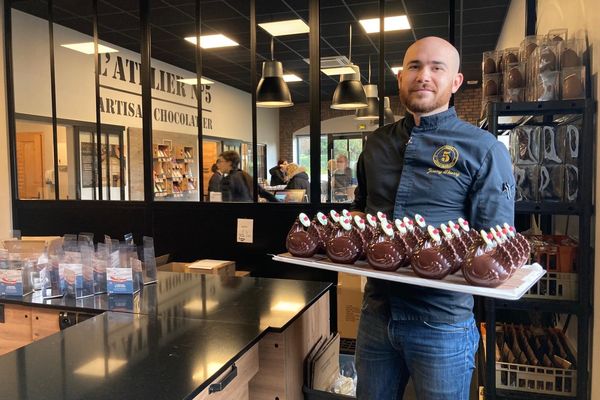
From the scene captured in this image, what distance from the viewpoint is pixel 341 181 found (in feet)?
13.7

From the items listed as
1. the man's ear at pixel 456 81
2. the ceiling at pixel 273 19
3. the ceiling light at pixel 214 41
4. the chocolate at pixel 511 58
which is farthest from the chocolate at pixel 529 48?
the ceiling light at pixel 214 41

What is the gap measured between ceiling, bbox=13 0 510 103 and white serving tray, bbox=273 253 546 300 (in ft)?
12.7

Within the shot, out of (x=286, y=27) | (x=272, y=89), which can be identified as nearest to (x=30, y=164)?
(x=272, y=89)

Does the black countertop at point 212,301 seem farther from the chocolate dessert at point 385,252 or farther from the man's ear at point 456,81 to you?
the man's ear at point 456,81

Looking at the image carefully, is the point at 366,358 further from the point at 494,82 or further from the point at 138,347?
the point at 494,82

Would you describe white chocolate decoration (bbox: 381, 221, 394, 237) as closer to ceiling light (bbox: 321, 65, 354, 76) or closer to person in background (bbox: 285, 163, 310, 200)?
person in background (bbox: 285, 163, 310, 200)

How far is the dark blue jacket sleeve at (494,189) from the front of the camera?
129 cm

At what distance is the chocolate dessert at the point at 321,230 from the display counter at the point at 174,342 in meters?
0.31

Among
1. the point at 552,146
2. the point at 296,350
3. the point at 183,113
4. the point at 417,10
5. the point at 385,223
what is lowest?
the point at 296,350

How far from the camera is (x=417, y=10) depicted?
5.02 metres

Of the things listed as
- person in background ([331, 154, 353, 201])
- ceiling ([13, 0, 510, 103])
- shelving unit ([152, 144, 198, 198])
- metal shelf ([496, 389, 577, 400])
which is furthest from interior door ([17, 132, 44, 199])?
metal shelf ([496, 389, 577, 400])

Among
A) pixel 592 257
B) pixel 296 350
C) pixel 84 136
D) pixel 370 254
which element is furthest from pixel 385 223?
pixel 84 136

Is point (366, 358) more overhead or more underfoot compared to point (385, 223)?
more underfoot

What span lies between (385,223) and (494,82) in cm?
117
